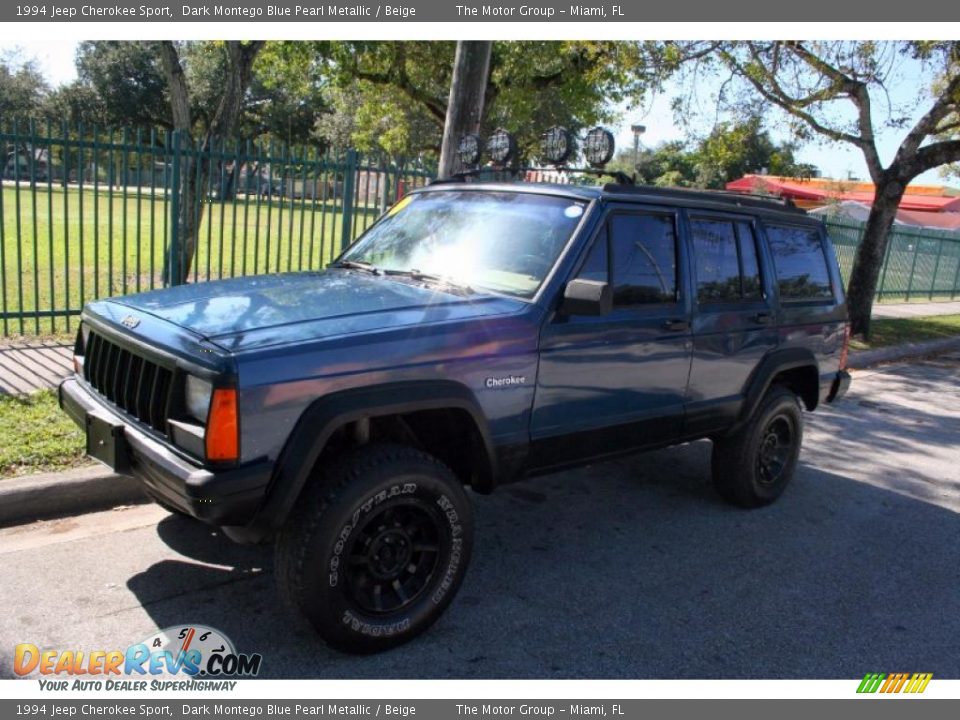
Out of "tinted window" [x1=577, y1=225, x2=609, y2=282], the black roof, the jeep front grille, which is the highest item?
the black roof

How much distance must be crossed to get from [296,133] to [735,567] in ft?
157

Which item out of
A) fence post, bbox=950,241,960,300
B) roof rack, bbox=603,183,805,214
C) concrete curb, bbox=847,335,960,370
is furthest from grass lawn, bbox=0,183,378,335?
fence post, bbox=950,241,960,300

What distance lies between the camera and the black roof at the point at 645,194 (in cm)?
410

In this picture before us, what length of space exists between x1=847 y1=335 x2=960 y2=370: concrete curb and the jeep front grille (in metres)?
10.3

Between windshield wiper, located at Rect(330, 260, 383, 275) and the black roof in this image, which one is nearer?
the black roof

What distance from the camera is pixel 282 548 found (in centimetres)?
306

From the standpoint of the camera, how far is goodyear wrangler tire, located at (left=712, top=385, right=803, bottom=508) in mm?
5008

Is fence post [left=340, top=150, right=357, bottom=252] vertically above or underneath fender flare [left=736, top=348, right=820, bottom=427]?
above

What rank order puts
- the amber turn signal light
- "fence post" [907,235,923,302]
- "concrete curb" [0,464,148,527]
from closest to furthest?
the amber turn signal light
"concrete curb" [0,464,148,527]
"fence post" [907,235,923,302]

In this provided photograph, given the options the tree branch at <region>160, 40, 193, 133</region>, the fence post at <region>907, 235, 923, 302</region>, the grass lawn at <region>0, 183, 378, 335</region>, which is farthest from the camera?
the fence post at <region>907, 235, 923, 302</region>

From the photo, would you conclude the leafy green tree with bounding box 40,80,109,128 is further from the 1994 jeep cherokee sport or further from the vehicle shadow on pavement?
the vehicle shadow on pavement

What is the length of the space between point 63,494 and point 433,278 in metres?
2.41

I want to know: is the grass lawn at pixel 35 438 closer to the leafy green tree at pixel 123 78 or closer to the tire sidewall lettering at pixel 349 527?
the tire sidewall lettering at pixel 349 527

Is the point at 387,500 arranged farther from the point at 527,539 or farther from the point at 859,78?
the point at 859,78
